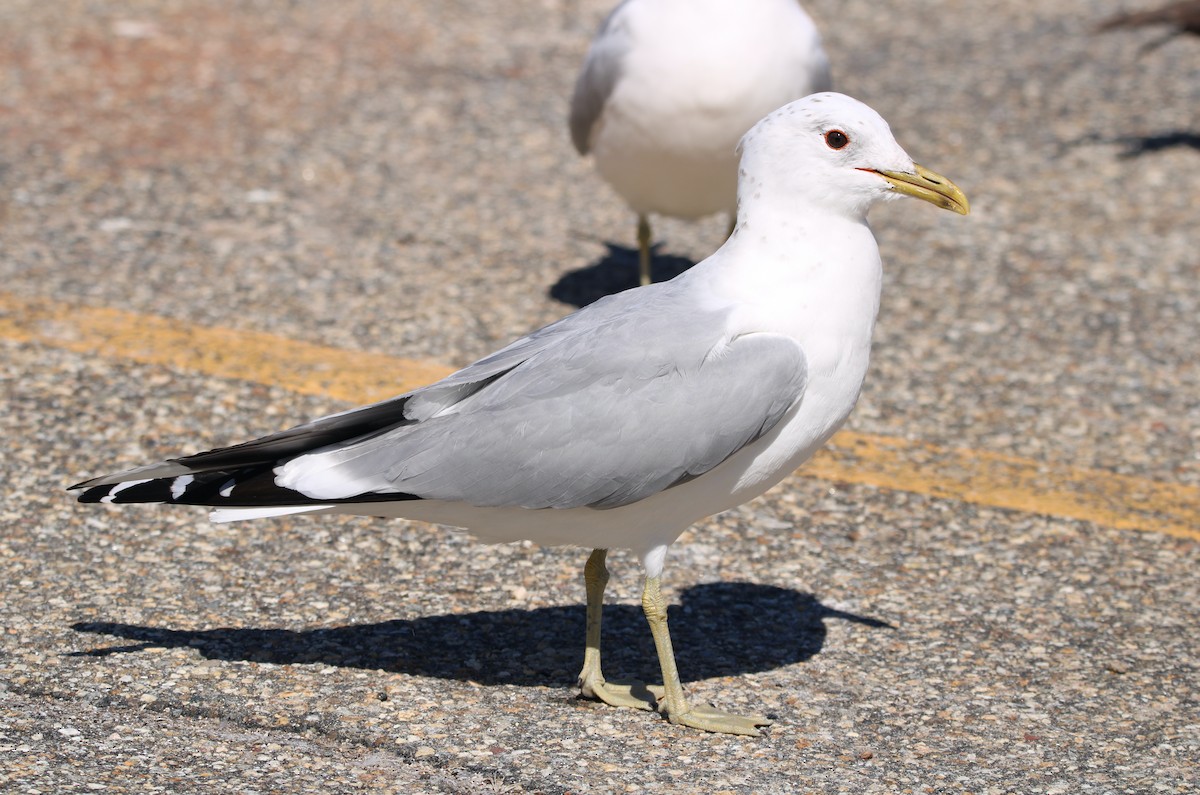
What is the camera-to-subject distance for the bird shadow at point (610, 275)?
679 cm

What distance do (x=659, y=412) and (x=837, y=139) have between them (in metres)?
0.80

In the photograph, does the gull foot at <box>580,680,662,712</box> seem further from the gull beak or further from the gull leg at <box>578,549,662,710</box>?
the gull beak

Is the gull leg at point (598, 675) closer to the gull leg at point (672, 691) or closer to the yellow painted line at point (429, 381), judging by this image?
the gull leg at point (672, 691)

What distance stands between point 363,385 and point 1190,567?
2885mm

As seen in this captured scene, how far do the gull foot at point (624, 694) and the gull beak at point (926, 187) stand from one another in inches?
55.4

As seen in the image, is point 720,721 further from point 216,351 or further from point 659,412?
point 216,351

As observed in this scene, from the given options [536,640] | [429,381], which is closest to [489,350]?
[429,381]

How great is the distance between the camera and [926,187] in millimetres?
3830

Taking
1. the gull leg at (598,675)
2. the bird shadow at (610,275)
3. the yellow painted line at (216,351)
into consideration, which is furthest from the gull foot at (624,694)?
the bird shadow at (610,275)

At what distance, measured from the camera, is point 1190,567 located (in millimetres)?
4773

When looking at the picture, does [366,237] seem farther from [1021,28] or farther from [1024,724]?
[1021,28]

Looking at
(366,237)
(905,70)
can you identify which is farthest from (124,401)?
(905,70)

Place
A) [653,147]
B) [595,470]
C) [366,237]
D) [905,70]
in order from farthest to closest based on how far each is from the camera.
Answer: [905,70], [366,237], [653,147], [595,470]

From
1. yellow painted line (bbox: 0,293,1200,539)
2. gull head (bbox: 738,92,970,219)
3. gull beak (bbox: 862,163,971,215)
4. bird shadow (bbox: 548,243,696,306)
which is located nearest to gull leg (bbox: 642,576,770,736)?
gull head (bbox: 738,92,970,219)
